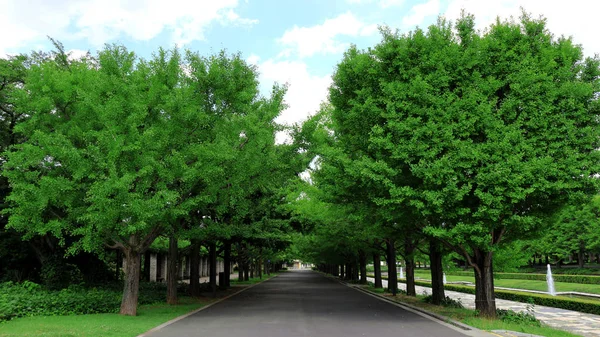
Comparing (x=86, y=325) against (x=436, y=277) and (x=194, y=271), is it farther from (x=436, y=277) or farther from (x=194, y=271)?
(x=436, y=277)

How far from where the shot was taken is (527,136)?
14.3 meters

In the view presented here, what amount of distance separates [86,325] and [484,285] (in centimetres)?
1312

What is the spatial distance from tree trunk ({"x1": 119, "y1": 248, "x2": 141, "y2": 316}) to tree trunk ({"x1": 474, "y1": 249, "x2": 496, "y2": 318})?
40.3 feet

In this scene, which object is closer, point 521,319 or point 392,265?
point 521,319

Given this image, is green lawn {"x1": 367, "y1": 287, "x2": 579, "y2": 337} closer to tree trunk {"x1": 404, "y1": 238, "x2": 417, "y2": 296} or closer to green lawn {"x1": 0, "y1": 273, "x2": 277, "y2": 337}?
tree trunk {"x1": 404, "y1": 238, "x2": 417, "y2": 296}

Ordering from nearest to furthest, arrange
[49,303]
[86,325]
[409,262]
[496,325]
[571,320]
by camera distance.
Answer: [86,325] → [496,325] → [49,303] → [571,320] → [409,262]

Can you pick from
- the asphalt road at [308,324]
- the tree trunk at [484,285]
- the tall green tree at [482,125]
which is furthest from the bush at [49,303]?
the tree trunk at [484,285]

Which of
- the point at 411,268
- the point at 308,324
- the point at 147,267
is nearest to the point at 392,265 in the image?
the point at 411,268

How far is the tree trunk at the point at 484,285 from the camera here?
593 inches

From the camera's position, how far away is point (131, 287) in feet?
52.1

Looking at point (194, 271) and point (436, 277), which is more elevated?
point (194, 271)

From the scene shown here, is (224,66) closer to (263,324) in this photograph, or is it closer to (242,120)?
(242,120)

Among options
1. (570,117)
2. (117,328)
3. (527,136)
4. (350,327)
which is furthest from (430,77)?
(117,328)

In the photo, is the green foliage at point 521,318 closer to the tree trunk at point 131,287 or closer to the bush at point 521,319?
the bush at point 521,319
